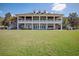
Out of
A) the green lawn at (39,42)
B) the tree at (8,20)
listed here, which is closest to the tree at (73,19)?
the green lawn at (39,42)

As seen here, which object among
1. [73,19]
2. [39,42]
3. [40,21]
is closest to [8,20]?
[40,21]

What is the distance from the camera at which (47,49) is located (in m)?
6.97

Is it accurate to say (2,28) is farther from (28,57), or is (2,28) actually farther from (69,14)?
(69,14)

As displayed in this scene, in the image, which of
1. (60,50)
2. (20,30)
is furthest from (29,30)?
(60,50)

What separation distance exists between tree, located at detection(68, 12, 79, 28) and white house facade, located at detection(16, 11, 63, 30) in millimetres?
169

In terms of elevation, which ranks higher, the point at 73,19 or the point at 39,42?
the point at 73,19

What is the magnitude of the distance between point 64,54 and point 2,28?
1.24 metres

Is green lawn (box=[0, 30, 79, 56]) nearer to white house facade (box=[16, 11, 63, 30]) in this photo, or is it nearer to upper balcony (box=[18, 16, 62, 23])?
white house facade (box=[16, 11, 63, 30])

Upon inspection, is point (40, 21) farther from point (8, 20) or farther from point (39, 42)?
point (8, 20)

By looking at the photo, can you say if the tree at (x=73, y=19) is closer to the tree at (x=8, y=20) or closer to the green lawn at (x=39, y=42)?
the green lawn at (x=39, y=42)

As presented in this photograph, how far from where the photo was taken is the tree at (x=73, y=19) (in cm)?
706

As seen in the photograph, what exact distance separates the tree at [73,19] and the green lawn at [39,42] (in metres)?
0.14

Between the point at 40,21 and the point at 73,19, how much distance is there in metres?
0.62

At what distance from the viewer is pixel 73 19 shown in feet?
23.4
